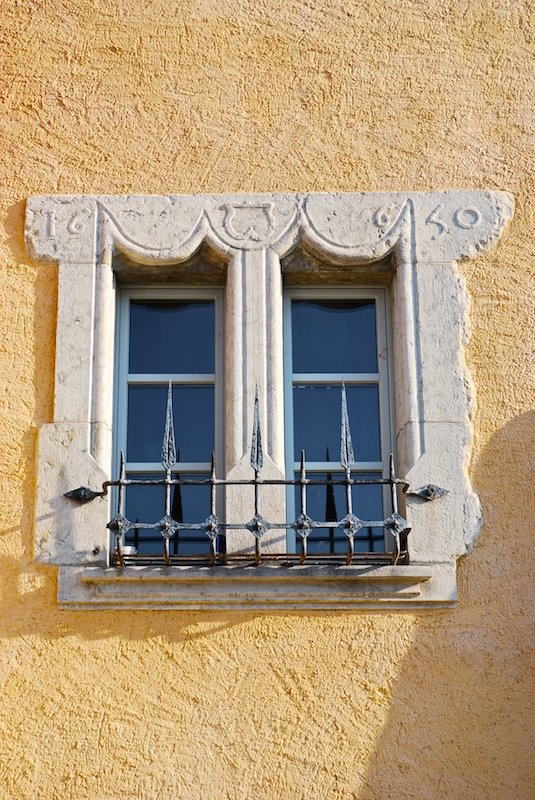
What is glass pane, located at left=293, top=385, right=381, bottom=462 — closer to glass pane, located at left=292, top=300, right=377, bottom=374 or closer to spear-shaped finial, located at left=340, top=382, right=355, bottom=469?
glass pane, located at left=292, top=300, right=377, bottom=374

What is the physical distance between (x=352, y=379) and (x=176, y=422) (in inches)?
28.6

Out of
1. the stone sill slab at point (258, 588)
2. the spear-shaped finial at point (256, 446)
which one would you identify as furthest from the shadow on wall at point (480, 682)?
the spear-shaped finial at point (256, 446)

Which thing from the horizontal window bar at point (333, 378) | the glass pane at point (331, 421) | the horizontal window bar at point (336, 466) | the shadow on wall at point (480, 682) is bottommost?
the shadow on wall at point (480, 682)

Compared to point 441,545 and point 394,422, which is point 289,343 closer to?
point 394,422

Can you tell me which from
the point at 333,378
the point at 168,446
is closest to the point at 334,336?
the point at 333,378

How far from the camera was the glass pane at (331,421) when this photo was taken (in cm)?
551

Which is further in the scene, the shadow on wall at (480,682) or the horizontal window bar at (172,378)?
the horizontal window bar at (172,378)

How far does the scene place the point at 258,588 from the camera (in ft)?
16.7

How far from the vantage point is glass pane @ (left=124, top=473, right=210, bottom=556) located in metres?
5.33

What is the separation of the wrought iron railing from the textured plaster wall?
0.21 meters

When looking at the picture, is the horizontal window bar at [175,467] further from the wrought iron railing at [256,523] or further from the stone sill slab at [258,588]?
the stone sill slab at [258,588]

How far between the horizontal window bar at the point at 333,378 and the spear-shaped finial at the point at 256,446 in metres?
0.34

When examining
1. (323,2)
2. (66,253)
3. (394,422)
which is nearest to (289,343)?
(394,422)

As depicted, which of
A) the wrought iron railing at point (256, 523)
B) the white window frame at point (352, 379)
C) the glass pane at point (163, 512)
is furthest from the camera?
the white window frame at point (352, 379)
